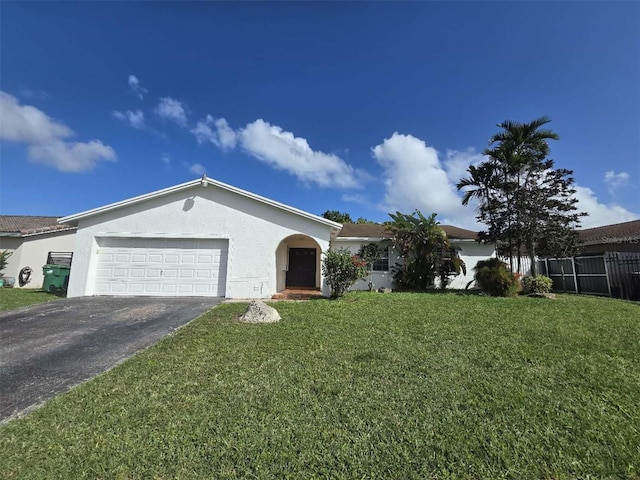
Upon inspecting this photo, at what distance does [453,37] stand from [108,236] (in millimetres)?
15737

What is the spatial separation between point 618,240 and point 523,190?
230 inches

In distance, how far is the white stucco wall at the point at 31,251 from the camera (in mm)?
15758

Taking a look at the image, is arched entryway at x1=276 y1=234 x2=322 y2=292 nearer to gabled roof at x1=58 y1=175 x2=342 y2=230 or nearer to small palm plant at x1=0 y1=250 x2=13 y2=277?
gabled roof at x1=58 y1=175 x2=342 y2=230

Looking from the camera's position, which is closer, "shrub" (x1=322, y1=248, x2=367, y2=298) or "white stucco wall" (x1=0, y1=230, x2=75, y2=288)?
"shrub" (x1=322, y1=248, x2=367, y2=298)

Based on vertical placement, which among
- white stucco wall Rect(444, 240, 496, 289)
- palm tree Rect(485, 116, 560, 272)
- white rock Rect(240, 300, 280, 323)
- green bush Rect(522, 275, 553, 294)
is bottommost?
white rock Rect(240, 300, 280, 323)

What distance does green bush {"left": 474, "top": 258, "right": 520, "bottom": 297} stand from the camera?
38.3ft

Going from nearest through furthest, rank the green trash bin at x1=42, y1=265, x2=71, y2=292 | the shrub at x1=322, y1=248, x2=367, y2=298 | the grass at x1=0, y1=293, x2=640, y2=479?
the grass at x1=0, y1=293, x2=640, y2=479 → the shrub at x1=322, y1=248, x2=367, y2=298 → the green trash bin at x1=42, y1=265, x2=71, y2=292

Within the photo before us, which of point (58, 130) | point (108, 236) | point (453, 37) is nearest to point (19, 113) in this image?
point (58, 130)

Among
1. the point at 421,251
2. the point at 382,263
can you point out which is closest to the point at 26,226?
the point at 382,263

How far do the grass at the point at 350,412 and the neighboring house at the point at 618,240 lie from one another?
12.0m

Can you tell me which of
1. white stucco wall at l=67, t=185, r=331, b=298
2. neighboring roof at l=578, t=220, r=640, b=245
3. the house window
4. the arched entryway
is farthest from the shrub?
neighboring roof at l=578, t=220, r=640, b=245

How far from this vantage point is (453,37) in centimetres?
983

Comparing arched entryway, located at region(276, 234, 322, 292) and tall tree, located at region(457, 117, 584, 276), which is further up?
tall tree, located at region(457, 117, 584, 276)

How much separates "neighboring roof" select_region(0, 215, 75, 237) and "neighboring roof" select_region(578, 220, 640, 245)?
2680 centimetres
